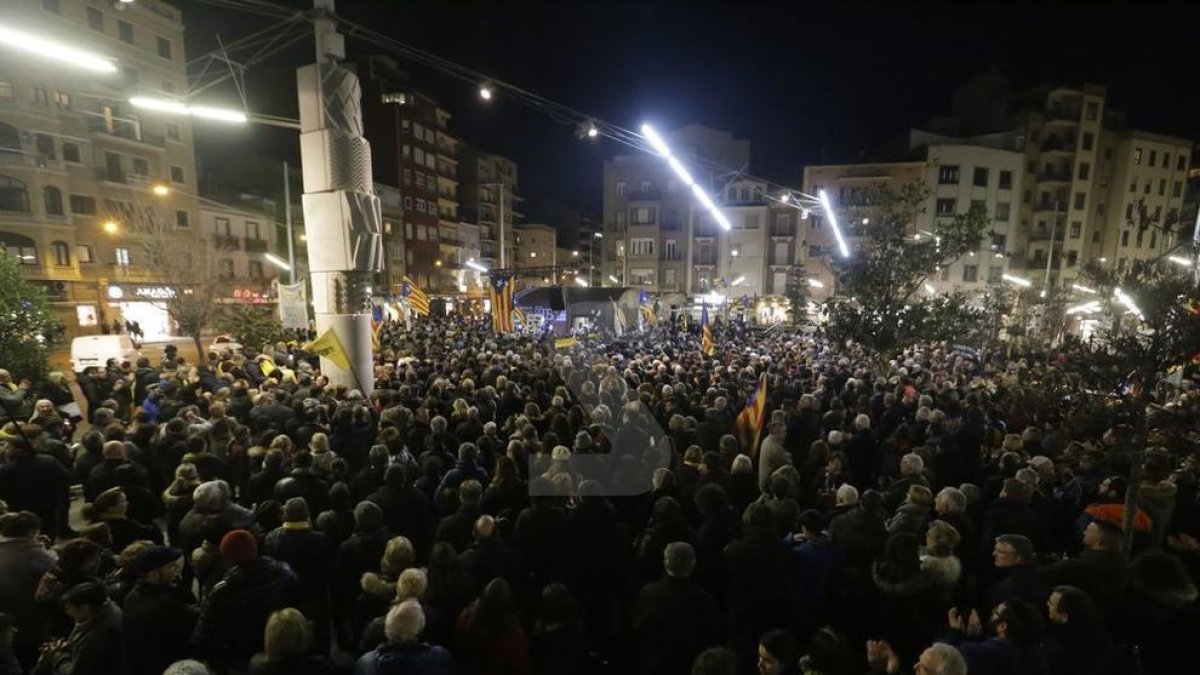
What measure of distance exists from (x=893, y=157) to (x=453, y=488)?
155 ft

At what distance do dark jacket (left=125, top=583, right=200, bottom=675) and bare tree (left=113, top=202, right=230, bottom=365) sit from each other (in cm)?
1563

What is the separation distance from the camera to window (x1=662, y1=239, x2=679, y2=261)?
4838 cm

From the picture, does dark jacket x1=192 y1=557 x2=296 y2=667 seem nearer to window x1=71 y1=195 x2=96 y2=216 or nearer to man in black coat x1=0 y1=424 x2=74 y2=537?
man in black coat x1=0 y1=424 x2=74 y2=537

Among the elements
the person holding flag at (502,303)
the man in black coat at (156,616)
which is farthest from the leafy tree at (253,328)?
the man in black coat at (156,616)

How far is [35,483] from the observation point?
5.48 metres

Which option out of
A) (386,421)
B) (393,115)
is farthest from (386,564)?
(393,115)

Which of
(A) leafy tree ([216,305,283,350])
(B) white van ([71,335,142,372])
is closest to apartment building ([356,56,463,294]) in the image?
(A) leafy tree ([216,305,283,350])

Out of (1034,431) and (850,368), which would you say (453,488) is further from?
(850,368)

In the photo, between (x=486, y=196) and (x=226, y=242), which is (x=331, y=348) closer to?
(x=226, y=242)

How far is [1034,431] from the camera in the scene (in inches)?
289

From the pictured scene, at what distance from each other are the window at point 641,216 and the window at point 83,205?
35181 millimetres

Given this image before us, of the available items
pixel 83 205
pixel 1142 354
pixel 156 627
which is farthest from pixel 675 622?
pixel 83 205

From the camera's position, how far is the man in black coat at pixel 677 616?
3.54 m

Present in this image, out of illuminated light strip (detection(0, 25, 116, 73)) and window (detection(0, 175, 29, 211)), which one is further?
window (detection(0, 175, 29, 211))
